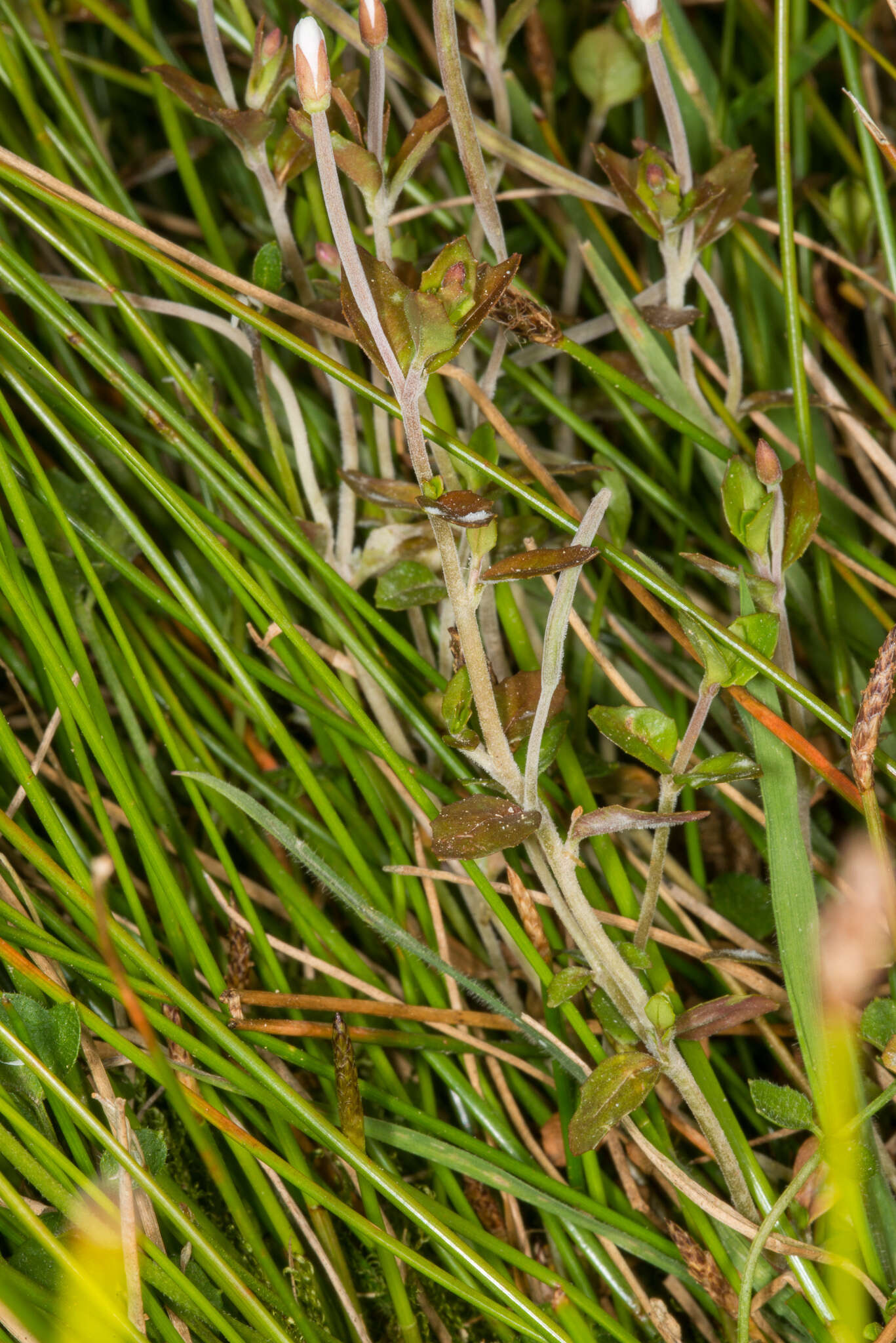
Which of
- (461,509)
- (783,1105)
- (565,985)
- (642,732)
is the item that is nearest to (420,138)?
(461,509)

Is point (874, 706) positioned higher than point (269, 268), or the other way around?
point (269, 268)

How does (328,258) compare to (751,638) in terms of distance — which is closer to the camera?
(751,638)

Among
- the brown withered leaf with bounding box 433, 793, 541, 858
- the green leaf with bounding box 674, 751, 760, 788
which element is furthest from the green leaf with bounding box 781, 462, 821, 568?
the brown withered leaf with bounding box 433, 793, 541, 858

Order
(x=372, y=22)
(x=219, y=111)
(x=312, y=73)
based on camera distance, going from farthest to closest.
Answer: (x=219, y=111) < (x=372, y=22) < (x=312, y=73)

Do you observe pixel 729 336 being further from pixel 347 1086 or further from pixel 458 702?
pixel 347 1086

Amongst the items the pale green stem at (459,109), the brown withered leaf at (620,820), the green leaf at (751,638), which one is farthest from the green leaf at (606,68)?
A: the brown withered leaf at (620,820)

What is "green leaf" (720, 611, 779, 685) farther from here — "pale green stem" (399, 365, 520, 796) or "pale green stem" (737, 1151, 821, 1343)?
"pale green stem" (737, 1151, 821, 1343)

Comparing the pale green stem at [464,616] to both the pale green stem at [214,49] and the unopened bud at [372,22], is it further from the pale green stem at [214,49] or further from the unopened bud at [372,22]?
the pale green stem at [214,49]

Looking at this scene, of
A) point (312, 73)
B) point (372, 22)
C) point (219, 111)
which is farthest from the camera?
point (219, 111)
